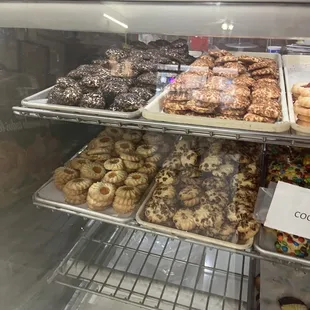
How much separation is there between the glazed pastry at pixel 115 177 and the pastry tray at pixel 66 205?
0.10 meters

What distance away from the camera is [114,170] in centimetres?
141

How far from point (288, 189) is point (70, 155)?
3.12ft

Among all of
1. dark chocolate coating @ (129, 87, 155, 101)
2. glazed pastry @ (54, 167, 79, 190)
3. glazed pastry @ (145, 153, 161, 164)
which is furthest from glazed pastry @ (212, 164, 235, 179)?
glazed pastry @ (54, 167, 79, 190)

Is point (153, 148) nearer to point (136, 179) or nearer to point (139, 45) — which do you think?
point (136, 179)

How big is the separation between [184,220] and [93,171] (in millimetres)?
447

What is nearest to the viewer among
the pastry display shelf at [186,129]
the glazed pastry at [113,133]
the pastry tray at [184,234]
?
the pastry display shelf at [186,129]

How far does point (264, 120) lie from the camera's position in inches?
40.1

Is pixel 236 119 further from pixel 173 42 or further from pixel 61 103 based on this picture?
pixel 61 103

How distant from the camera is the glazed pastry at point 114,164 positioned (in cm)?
141

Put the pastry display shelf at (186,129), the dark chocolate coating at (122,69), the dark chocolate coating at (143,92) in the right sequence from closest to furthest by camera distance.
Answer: the pastry display shelf at (186,129), the dark chocolate coating at (143,92), the dark chocolate coating at (122,69)

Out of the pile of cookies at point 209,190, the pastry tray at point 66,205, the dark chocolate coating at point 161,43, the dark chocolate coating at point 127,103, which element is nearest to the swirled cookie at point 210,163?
the pile of cookies at point 209,190

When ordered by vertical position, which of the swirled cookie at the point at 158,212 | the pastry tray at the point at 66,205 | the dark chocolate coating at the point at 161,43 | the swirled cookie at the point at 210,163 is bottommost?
the pastry tray at the point at 66,205

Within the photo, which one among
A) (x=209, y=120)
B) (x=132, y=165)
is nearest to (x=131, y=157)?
(x=132, y=165)

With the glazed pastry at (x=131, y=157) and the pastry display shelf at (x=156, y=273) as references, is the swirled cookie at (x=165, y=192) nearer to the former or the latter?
the glazed pastry at (x=131, y=157)
